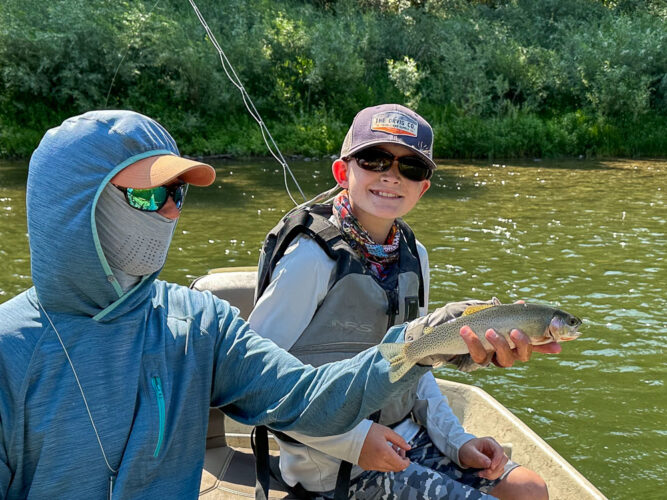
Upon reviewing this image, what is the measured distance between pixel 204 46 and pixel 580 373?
1835cm

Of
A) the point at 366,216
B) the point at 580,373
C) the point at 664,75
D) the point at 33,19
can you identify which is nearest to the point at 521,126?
the point at 664,75

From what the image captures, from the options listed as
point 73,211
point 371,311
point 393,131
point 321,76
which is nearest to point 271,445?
point 371,311

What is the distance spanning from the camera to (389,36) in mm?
28031

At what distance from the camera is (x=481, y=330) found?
5.96ft

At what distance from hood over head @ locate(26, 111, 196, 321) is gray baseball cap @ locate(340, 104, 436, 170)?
1.08 m

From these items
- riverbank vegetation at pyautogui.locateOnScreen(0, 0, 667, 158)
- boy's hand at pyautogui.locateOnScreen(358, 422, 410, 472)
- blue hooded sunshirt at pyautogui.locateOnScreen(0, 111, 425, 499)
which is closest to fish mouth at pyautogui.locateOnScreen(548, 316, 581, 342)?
blue hooded sunshirt at pyautogui.locateOnScreen(0, 111, 425, 499)

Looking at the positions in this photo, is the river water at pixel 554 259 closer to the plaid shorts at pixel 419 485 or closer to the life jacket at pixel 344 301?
the plaid shorts at pixel 419 485

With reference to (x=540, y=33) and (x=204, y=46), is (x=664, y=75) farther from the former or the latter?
(x=204, y=46)

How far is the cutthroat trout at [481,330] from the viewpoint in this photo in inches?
71.5

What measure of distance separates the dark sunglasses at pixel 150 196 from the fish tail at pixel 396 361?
65cm

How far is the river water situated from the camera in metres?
6.37

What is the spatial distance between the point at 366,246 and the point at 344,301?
238 millimetres

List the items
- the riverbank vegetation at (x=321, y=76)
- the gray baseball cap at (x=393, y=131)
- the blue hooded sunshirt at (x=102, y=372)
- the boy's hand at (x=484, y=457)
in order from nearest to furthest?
the blue hooded sunshirt at (x=102, y=372)
the boy's hand at (x=484, y=457)
the gray baseball cap at (x=393, y=131)
the riverbank vegetation at (x=321, y=76)

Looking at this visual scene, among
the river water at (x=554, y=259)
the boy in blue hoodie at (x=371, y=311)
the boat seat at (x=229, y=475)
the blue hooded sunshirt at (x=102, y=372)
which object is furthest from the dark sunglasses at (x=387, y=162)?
the river water at (x=554, y=259)
